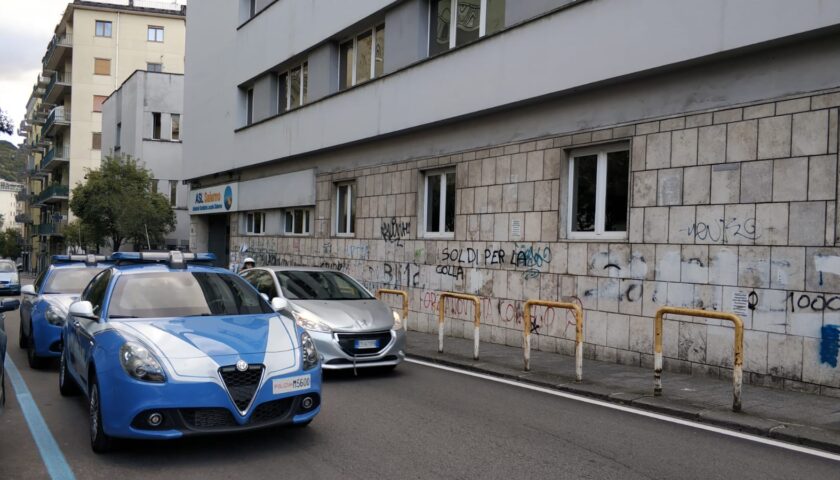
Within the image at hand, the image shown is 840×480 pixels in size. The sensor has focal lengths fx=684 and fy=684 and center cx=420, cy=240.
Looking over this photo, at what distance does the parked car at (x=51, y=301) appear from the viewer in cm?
916

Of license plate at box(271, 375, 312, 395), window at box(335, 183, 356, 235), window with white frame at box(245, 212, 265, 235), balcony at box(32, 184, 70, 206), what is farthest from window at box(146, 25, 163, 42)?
license plate at box(271, 375, 312, 395)

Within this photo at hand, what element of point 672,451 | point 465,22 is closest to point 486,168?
point 465,22

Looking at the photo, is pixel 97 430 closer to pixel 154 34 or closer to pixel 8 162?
pixel 154 34

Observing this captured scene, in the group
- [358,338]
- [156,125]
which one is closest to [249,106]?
[358,338]

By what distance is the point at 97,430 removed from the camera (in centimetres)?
532

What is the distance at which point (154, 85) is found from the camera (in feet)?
133

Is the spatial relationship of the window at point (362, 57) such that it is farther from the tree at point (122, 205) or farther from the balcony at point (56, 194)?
the balcony at point (56, 194)

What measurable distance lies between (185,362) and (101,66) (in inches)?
2426

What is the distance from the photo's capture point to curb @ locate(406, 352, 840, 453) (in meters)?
6.02

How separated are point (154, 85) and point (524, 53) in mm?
34092

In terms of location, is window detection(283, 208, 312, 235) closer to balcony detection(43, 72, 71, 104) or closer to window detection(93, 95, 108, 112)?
window detection(93, 95, 108, 112)

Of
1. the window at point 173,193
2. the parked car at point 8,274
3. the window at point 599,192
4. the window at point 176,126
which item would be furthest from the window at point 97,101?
the window at point 599,192

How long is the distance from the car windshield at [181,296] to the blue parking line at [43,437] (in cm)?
115

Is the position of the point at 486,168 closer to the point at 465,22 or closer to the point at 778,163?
the point at 465,22
